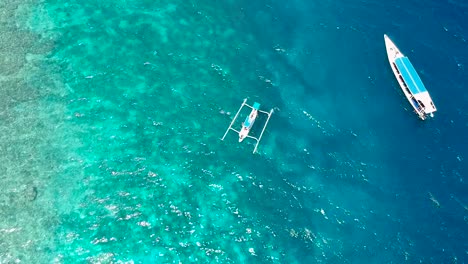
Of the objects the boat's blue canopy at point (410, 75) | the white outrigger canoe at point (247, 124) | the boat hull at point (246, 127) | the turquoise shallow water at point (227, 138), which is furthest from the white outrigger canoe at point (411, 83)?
the boat hull at point (246, 127)

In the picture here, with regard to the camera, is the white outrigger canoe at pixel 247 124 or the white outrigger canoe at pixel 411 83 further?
the white outrigger canoe at pixel 411 83

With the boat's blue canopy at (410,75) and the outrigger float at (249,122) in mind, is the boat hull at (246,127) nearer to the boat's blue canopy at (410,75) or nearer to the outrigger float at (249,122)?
the outrigger float at (249,122)

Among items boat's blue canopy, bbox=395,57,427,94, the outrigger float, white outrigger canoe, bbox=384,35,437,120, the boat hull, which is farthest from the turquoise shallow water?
boat's blue canopy, bbox=395,57,427,94

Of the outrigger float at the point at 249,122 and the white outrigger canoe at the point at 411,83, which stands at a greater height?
the white outrigger canoe at the point at 411,83

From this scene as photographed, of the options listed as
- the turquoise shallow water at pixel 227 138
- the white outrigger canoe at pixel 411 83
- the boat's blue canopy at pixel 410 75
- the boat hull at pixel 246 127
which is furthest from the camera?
the boat's blue canopy at pixel 410 75

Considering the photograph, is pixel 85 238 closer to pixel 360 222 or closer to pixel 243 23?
pixel 360 222

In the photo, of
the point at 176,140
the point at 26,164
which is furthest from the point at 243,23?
the point at 26,164

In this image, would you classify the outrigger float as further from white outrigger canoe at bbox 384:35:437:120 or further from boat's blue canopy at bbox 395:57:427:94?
boat's blue canopy at bbox 395:57:427:94

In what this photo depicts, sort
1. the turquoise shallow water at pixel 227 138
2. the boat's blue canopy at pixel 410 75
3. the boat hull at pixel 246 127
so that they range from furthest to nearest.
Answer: the boat's blue canopy at pixel 410 75
the boat hull at pixel 246 127
the turquoise shallow water at pixel 227 138
